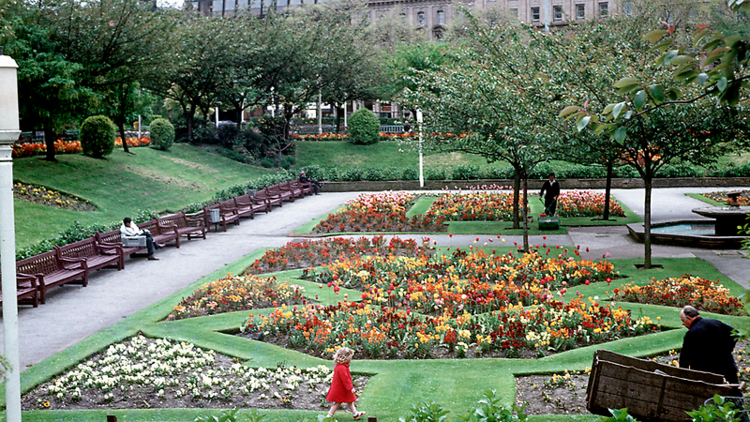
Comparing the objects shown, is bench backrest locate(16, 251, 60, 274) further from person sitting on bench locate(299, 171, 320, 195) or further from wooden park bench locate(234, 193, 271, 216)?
person sitting on bench locate(299, 171, 320, 195)

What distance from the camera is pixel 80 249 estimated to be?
A: 1514cm

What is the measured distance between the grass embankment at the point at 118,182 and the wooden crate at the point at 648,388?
15.8 meters

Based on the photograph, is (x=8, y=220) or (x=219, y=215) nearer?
(x=8, y=220)

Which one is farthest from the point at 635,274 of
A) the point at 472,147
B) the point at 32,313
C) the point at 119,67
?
the point at 119,67

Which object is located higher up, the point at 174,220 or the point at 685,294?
the point at 174,220

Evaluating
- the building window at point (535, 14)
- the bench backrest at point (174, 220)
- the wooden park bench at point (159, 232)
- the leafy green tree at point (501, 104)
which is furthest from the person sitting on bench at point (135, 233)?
the building window at point (535, 14)

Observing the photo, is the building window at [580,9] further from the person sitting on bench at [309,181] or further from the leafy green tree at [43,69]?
the leafy green tree at [43,69]

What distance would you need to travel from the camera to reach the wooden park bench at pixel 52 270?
505 inches

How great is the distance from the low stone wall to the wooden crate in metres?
25.7

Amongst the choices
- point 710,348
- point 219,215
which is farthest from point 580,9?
point 710,348

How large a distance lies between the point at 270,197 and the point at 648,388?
22028 millimetres

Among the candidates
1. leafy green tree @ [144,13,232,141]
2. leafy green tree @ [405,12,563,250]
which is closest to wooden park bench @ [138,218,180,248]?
leafy green tree @ [405,12,563,250]

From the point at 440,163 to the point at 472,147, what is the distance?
19183mm

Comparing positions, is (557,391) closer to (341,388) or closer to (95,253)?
(341,388)
